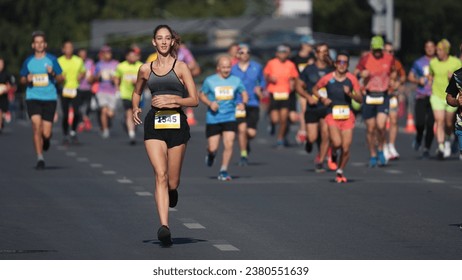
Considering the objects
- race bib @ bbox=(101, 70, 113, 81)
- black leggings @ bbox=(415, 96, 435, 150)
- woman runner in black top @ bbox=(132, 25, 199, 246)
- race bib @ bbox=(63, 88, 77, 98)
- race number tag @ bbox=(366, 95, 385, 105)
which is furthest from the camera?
race bib @ bbox=(101, 70, 113, 81)

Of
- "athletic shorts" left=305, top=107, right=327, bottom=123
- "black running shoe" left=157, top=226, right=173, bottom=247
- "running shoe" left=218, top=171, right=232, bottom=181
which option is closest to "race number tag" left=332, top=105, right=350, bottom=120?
"running shoe" left=218, top=171, right=232, bottom=181

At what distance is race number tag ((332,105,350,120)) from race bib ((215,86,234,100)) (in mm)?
1338

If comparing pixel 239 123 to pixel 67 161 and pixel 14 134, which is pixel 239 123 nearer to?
pixel 67 161

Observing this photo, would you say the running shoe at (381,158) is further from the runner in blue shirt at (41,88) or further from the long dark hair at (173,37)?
→ the long dark hair at (173,37)

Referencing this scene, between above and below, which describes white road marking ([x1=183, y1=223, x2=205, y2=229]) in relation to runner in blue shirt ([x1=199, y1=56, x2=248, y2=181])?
below

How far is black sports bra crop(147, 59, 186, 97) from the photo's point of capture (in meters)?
14.7

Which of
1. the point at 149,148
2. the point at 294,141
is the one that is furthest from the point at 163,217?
the point at 294,141

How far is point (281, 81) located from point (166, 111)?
1601 cm

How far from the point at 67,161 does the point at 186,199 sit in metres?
7.75

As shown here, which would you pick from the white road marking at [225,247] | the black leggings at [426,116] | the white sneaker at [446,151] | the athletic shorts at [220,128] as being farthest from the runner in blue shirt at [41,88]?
the white road marking at [225,247]

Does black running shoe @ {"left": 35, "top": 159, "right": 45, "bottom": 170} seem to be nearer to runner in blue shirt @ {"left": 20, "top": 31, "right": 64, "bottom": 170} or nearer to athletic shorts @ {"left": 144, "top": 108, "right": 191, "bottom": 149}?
runner in blue shirt @ {"left": 20, "top": 31, "right": 64, "bottom": 170}

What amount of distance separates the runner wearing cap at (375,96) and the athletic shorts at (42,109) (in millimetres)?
4437

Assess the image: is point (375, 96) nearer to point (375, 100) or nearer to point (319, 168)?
point (375, 100)

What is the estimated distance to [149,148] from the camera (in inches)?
578
